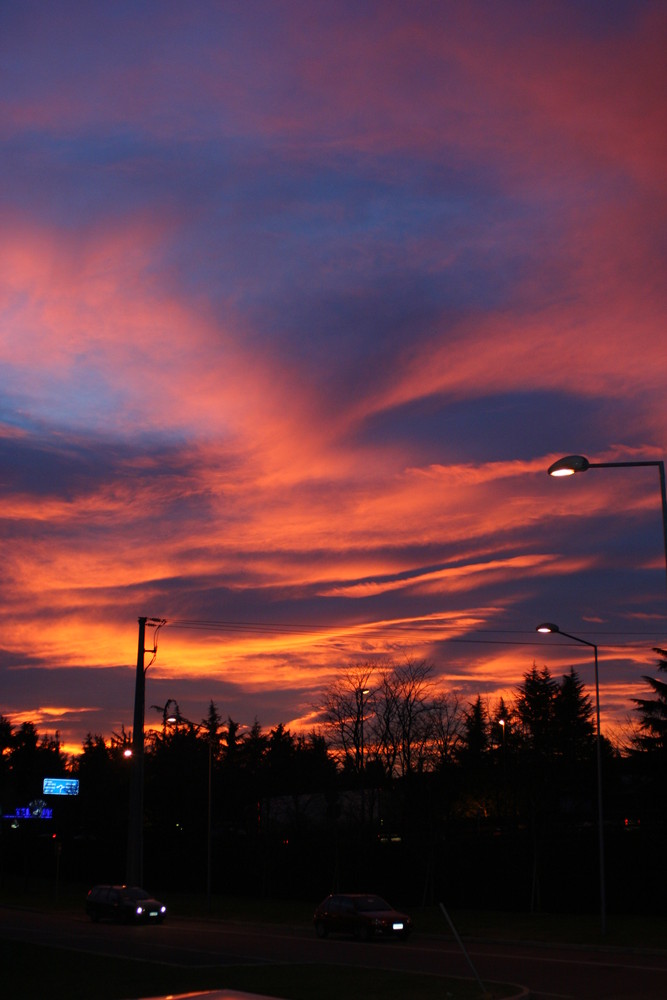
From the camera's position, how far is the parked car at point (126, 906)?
150ft

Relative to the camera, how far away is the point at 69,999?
20.4 metres

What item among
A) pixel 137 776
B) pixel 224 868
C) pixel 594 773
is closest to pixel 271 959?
pixel 137 776

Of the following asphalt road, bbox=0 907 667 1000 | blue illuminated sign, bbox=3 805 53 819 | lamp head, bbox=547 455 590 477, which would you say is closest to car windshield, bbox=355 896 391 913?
asphalt road, bbox=0 907 667 1000

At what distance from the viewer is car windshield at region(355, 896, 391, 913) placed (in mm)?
37259

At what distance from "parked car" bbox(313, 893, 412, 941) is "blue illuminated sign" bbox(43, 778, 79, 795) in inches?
2078

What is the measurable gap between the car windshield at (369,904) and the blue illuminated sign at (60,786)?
54892 millimetres

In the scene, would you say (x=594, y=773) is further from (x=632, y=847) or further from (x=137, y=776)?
→ (x=137, y=776)

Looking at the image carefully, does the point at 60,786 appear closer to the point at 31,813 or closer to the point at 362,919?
the point at 31,813

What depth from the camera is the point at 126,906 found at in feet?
150

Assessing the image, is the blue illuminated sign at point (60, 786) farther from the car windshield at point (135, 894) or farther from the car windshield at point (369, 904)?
the car windshield at point (369, 904)

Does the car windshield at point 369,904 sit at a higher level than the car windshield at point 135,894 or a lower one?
higher

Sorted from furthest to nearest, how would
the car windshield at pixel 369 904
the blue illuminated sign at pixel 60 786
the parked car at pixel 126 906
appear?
the blue illuminated sign at pixel 60 786
the parked car at pixel 126 906
the car windshield at pixel 369 904

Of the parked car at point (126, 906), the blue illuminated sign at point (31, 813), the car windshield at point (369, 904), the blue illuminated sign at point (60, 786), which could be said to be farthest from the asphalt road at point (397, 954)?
the blue illuminated sign at point (60, 786)

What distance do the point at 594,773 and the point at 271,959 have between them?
4016cm
